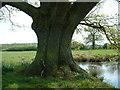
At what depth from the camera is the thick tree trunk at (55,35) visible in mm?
7623

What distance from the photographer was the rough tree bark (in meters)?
7.63

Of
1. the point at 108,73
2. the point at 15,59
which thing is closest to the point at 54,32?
the point at 108,73

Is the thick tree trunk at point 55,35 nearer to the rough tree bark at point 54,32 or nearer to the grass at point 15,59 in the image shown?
the rough tree bark at point 54,32

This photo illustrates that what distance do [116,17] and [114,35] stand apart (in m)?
0.95

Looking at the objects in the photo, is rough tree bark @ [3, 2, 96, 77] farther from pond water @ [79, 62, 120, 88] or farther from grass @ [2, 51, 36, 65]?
grass @ [2, 51, 36, 65]

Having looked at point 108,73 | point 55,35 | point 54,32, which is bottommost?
point 108,73

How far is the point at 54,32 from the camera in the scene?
7.86m

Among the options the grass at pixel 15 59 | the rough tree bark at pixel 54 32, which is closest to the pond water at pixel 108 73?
the rough tree bark at pixel 54 32

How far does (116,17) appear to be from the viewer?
10.1m

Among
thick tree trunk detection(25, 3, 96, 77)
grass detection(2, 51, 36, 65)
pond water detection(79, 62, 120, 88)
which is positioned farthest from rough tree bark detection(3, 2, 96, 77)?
grass detection(2, 51, 36, 65)

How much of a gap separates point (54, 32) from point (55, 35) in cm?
12

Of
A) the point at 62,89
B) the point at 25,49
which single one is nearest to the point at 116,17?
the point at 62,89

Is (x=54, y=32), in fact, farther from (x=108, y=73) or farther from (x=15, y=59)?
(x=15, y=59)

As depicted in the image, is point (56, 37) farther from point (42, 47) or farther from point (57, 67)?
point (57, 67)
